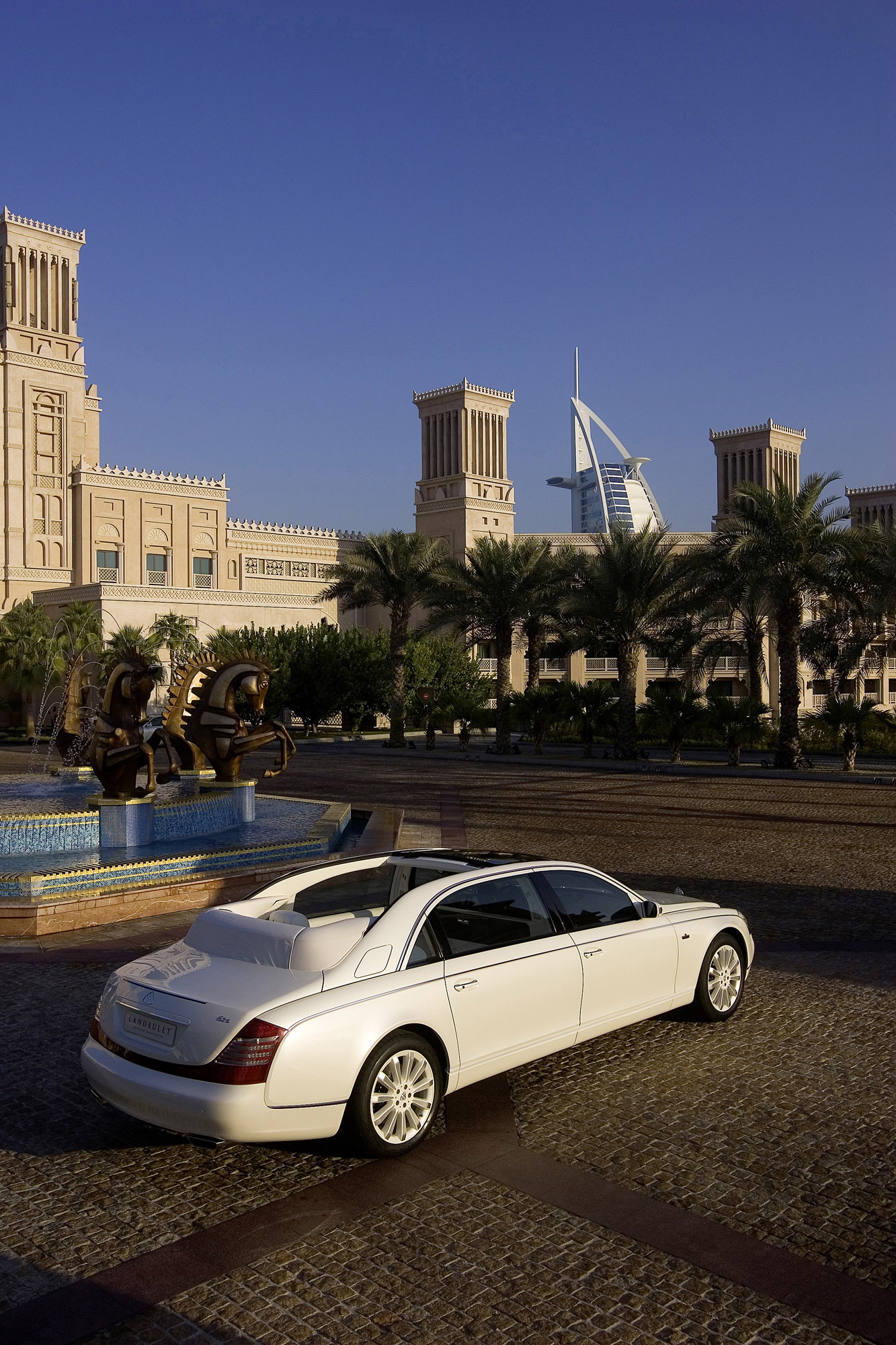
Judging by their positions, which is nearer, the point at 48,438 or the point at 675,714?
the point at 675,714

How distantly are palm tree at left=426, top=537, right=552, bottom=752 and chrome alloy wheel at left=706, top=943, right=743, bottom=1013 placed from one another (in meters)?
27.4

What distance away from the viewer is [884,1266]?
4.03 meters

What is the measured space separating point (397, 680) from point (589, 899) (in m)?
34.9

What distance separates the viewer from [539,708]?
33688mm

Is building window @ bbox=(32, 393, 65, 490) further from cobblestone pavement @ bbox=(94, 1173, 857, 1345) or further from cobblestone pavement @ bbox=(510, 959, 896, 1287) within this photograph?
cobblestone pavement @ bbox=(94, 1173, 857, 1345)

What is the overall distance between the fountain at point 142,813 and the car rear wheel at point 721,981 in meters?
5.73

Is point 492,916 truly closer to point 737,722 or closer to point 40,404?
point 737,722

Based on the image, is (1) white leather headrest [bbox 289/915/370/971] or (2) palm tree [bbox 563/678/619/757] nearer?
(1) white leather headrest [bbox 289/915/370/971]

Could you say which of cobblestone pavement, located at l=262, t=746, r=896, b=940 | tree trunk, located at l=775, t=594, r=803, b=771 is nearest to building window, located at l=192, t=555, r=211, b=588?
cobblestone pavement, located at l=262, t=746, r=896, b=940

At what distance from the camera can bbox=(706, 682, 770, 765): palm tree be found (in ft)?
94.9

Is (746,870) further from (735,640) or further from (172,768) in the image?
(735,640)

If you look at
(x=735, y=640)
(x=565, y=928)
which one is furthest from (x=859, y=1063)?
(x=735, y=640)

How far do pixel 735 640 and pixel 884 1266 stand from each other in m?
29.7

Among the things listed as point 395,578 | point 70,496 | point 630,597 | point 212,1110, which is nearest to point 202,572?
point 70,496
